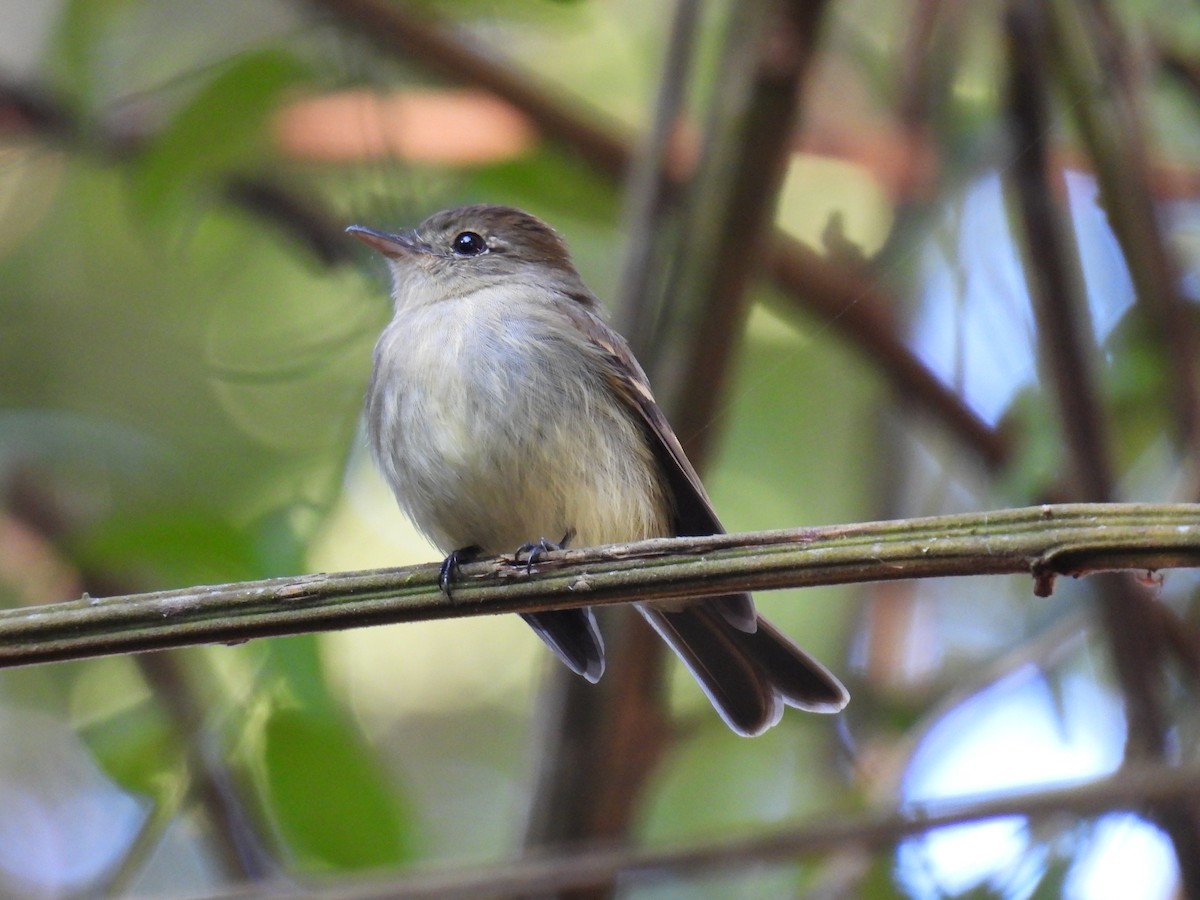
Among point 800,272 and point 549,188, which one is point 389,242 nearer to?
point 549,188

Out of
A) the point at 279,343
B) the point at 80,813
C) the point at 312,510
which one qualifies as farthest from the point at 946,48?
the point at 80,813

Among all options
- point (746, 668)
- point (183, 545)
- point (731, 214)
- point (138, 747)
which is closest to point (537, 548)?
point (746, 668)

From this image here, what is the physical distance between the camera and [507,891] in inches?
117

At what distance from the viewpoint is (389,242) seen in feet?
13.2

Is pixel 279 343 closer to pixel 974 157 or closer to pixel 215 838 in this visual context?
pixel 215 838

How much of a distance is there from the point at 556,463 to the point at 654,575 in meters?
1.52

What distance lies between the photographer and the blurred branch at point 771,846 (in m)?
2.95

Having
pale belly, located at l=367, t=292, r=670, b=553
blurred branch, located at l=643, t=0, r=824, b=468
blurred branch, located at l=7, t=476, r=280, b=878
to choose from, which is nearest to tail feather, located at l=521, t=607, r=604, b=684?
pale belly, located at l=367, t=292, r=670, b=553

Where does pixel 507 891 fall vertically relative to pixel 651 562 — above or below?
below

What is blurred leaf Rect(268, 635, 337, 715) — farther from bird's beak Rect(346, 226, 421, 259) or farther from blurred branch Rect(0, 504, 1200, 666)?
bird's beak Rect(346, 226, 421, 259)

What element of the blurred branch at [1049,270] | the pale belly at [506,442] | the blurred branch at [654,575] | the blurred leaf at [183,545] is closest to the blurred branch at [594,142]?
the blurred branch at [1049,270]

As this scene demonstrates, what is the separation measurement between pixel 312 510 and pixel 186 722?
72 centimetres

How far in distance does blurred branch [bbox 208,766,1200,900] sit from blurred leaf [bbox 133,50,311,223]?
1697 millimetres

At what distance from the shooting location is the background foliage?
11.1ft
